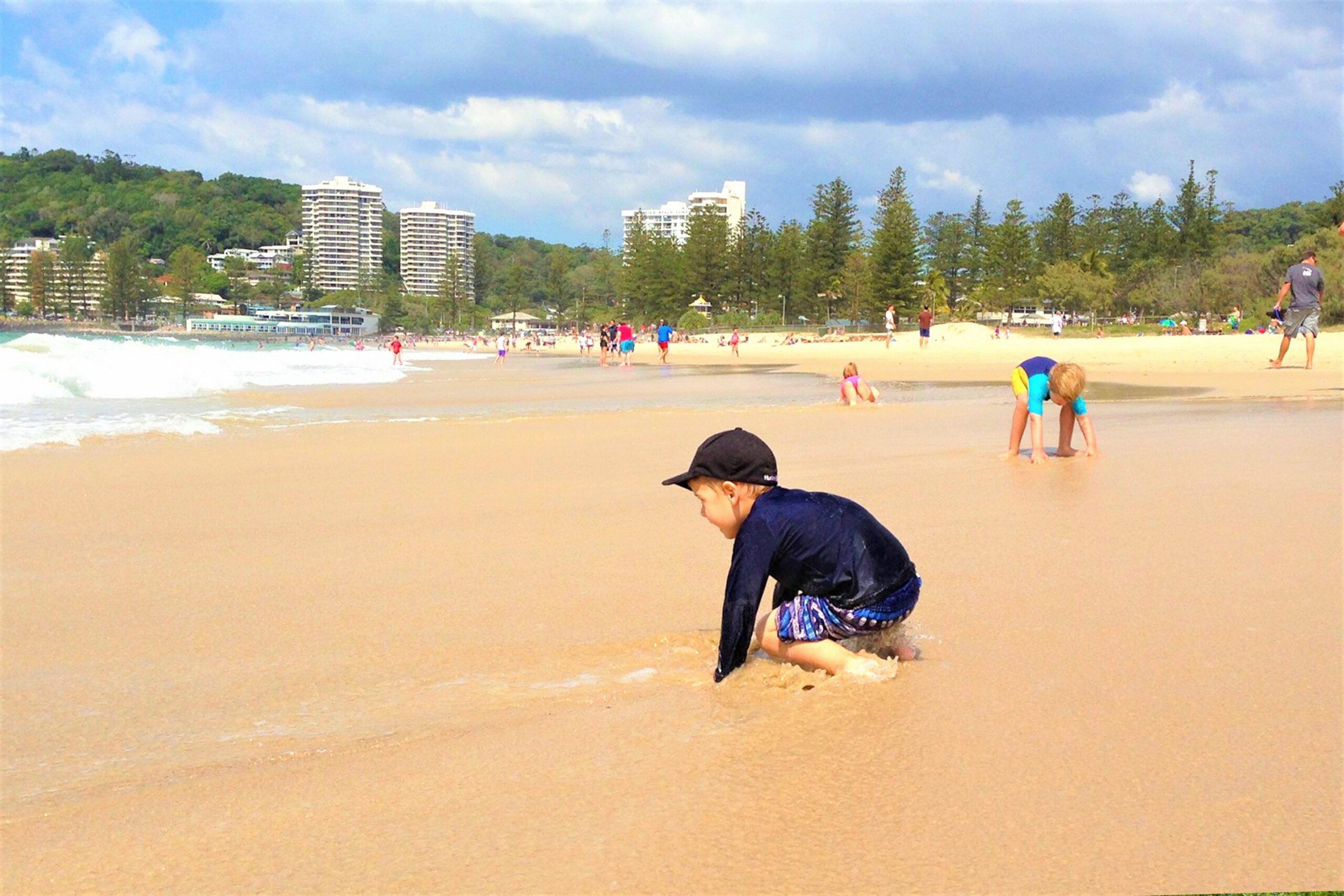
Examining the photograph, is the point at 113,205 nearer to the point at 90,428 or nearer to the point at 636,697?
the point at 90,428

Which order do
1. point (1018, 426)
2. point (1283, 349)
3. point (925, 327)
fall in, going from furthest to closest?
1. point (925, 327)
2. point (1283, 349)
3. point (1018, 426)

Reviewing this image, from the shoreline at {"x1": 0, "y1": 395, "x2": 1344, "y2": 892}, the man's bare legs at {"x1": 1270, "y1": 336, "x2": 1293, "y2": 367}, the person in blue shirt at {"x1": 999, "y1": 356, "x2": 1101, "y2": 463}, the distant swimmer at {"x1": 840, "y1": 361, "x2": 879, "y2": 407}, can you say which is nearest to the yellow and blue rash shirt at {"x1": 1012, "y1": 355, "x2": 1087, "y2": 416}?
the person in blue shirt at {"x1": 999, "y1": 356, "x2": 1101, "y2": 463}

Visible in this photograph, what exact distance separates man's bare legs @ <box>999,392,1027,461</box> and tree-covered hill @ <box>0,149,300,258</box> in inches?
6722

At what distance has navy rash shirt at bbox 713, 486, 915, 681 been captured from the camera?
10.6ft

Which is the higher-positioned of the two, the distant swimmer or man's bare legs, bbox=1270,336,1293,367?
man's bare legs, bbox=1270,336,1293,367

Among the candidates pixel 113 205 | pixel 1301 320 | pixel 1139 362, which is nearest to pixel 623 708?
pixel 1301 320

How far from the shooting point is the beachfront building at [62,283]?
138 metres

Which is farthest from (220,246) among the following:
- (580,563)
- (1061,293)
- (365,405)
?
(580,563)

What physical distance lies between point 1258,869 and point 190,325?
157247 millimetres

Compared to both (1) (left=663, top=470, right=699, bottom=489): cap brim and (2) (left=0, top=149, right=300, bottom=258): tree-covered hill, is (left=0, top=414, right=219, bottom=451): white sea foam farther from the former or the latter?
(2) (left=0, top=149, right=300, bottom=258): tree-covered hill

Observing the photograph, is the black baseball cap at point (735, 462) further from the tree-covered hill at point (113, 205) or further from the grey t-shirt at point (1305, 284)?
the tree-covered hill at point (113, 205)

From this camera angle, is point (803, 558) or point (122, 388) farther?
point (122, 388)

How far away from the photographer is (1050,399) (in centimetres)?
803

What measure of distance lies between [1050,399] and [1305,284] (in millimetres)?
8550
